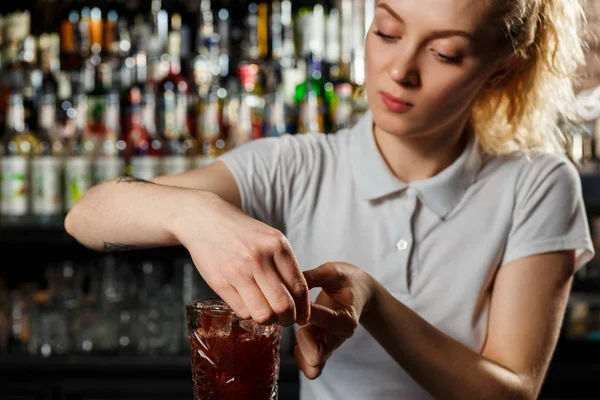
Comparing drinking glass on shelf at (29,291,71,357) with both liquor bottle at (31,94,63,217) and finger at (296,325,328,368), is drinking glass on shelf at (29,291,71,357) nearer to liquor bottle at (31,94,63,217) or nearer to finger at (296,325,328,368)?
liquor bottle at (31,94,63,217)

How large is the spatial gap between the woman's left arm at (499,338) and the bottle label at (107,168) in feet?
5.47

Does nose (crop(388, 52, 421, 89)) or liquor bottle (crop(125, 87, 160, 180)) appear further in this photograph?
liquor bottle (crop(125, 87, 160, 180))

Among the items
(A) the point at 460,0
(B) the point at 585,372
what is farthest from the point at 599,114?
(A) the point at 460,0

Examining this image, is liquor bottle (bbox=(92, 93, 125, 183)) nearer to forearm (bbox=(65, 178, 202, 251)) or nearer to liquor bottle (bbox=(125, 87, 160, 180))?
liquor bottle (bbox=(125, 87, 160, 180))

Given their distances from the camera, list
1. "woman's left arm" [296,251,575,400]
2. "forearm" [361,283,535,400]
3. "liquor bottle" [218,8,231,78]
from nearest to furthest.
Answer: "woman's left arm" [296,251,575,400], "forearm" [361,283,535,400], "liquor bottle" [218,8,231,78]

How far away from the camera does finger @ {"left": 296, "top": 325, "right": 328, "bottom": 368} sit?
897mm

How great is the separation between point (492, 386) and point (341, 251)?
1.14 ft

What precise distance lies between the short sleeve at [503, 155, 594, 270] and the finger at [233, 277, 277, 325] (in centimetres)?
60

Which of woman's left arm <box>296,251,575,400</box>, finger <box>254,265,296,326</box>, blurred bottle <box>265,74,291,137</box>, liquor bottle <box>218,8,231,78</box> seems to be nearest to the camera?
finger <box>254,265,296,326</box>

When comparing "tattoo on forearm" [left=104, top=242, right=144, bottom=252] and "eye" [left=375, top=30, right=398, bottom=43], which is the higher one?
"eye" [left=375, top=30, right=398, bottom=43]

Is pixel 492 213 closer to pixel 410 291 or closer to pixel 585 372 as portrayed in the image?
pixel 410 291

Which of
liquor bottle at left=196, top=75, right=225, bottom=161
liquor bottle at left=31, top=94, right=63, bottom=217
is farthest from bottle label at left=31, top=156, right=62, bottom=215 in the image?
liquor bottle at left=196, top=75, right=225, bottom=161

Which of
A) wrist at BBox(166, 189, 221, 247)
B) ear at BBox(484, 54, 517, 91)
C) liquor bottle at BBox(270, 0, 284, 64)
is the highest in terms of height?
liquor bottle at BBox(270, 0, 284, 64)

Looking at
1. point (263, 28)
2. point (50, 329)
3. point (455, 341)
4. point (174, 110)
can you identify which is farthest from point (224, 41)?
point (455, 341)
